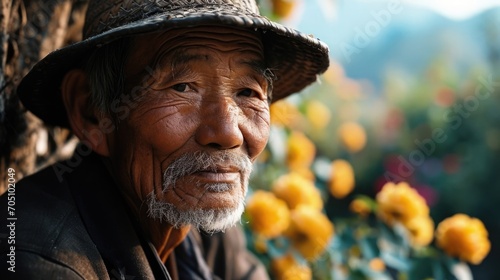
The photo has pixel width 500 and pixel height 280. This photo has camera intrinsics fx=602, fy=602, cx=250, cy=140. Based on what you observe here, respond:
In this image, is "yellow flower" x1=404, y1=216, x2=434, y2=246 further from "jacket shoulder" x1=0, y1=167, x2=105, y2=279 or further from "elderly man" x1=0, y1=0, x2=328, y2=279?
"jacket shoulder" x1=0, y1=167, x2=105, y2=279

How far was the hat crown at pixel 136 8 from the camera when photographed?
171 cm

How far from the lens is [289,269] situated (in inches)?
110

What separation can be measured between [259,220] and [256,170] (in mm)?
559

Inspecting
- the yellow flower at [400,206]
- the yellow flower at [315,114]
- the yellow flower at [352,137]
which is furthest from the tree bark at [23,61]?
the yellow flower at [352,137]

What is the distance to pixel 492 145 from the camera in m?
5.18

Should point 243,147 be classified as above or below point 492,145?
above

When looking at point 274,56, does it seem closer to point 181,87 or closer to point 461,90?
point 181,87

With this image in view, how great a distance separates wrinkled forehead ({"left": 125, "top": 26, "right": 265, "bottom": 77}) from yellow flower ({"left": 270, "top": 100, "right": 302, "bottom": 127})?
1236mm

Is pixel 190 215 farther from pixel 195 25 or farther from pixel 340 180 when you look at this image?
pixel 340 180

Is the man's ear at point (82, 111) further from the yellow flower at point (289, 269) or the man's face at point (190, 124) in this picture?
the yellow flower at point (289, 269)

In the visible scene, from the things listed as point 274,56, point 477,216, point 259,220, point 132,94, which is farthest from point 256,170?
point 477,216

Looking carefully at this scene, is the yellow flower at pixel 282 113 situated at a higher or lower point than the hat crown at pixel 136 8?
lower

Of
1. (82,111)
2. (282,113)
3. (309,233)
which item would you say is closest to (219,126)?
(82,111)

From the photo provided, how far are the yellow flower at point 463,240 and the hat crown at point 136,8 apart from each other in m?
1.40
